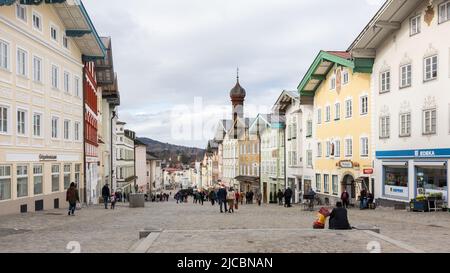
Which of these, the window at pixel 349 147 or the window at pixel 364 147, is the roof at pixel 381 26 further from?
the window at pixel 349 147

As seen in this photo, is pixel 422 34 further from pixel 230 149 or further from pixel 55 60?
pixel 230 149

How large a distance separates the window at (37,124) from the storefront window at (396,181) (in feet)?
65.2

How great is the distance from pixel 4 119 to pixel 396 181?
21092 millimetres

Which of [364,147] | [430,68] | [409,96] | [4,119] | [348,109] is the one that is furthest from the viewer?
[348,109]

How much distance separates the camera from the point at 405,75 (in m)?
30.0

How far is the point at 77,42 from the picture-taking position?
117 ft

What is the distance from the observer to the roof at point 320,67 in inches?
1425

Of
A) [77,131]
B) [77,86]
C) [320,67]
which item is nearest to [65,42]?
[77,86]

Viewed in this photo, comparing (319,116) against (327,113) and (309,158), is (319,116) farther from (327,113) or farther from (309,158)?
(309,158)

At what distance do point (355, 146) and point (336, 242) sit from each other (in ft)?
82.0

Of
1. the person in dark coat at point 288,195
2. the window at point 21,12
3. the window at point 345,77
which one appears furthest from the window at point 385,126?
the window at point 21,12

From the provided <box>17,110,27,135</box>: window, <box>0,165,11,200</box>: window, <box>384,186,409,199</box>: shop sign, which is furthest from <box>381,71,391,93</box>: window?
<box>0,165,11,200</box>: window

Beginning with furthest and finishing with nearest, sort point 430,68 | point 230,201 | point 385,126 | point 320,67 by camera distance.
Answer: point 320,67
point 385,126
point 230,201
point 430,68

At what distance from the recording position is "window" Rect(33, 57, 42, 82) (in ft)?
92.0
